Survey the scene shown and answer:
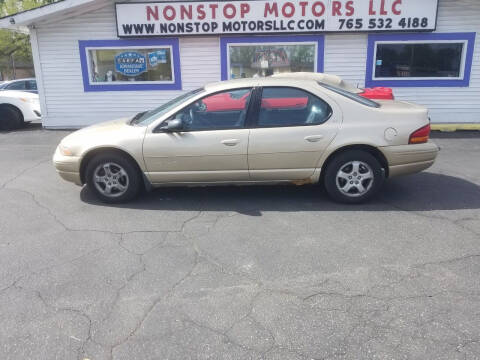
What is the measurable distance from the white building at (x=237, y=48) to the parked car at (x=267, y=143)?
5.64 meters

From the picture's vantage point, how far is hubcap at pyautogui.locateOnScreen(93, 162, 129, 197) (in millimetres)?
4938

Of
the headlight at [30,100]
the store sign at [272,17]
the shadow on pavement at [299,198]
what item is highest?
the store sign at [272,17]

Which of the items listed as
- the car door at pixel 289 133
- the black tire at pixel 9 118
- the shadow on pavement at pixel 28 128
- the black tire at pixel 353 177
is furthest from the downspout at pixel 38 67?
the black tire at pixel 353 177

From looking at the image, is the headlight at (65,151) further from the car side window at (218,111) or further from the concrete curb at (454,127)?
the concrete curb at (454,127)

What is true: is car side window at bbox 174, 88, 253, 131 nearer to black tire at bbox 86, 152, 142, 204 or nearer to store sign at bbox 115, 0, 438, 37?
black tire at bbox 86, 152, 142, 204

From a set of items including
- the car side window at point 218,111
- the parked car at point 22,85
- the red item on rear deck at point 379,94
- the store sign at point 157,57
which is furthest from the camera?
the parked car at point 22,85

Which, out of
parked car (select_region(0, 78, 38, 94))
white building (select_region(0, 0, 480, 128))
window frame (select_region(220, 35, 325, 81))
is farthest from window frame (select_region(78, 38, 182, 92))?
parked car (select_region(0, 78, 38, 94))

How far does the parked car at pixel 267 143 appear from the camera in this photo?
15.4 ft

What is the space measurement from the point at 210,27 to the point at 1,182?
20.2ft

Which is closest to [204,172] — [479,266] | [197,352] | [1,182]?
[197,352]

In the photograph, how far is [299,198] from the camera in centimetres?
517

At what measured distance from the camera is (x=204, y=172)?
4.83m

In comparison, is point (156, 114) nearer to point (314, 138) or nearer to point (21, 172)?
point (314, 138)

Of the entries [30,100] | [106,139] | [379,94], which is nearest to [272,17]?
[379,94]
